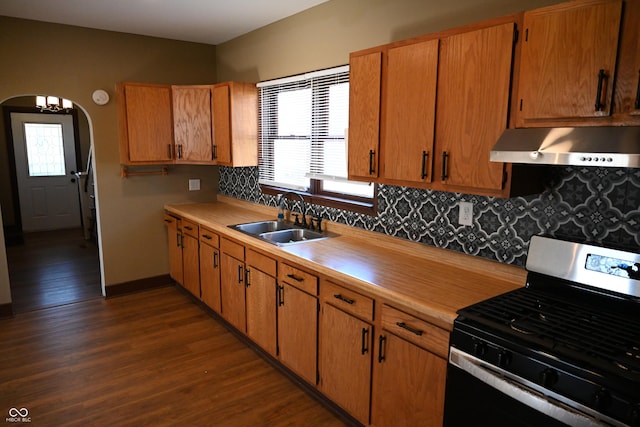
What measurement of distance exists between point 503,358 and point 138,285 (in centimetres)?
398

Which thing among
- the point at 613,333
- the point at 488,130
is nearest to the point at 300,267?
the point at 488,130

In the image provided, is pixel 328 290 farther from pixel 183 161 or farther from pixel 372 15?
pixel 183 161

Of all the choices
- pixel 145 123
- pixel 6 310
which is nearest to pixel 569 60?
pixel 145 123

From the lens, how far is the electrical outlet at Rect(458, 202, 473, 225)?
7.48 feet

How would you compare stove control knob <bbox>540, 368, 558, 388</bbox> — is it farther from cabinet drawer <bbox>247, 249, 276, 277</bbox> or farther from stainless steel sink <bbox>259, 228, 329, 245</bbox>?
stainless steel sink <bbox>259, 228, 329, 245</bbox>

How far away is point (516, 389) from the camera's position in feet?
4.73

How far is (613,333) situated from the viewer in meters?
1.47

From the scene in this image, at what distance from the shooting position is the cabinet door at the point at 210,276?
3.57m

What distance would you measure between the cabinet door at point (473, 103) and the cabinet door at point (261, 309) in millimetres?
1423

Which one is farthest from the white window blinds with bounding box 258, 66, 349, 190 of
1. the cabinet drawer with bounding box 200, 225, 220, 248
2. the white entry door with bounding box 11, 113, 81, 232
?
the white entry door with bounding box 11, 113, 81, 232

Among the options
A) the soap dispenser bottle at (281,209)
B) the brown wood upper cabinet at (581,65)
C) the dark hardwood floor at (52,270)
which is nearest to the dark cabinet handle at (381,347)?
the brown wood upper cabinet at (581,65)

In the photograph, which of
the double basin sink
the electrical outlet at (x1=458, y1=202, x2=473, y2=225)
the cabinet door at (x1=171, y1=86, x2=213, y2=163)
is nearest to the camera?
the electrical outlet at (x1=458, y1=202, x2=473, y2=225)

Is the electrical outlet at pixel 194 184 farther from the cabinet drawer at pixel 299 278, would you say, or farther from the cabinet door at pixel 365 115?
the cabinet door at pixel 365 115

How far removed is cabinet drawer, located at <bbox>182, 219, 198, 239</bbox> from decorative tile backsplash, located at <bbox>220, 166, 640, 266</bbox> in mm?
1689
